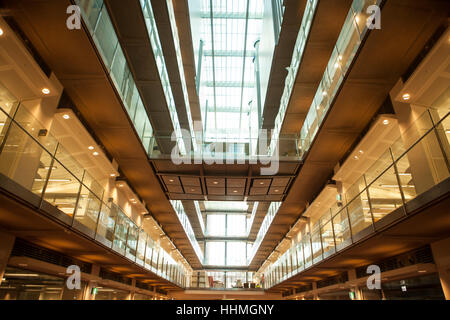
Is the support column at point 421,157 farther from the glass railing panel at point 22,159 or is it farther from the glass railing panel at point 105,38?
the glass railing panel at point 105,38

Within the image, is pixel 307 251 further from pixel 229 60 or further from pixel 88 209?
pixel 229 60

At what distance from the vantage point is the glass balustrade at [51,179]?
486cm

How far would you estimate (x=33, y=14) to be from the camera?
584 cm

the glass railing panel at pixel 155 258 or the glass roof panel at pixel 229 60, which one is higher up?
the glass roof panel at pixel 229 60

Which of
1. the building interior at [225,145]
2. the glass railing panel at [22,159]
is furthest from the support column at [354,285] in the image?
the glass railing panel at [22,159]

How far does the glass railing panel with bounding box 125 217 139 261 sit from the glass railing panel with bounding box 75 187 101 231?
314 centimetres

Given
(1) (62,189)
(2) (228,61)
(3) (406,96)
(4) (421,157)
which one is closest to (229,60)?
(2) (228,61)

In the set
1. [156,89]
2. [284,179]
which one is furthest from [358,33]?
[156,89]

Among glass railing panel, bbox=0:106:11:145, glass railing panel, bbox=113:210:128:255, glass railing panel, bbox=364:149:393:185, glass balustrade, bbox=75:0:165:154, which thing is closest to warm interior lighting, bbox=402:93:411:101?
glass railing panel, bbox=364:149:393:185

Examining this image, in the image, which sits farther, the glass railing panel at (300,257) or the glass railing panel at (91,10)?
the glass railing panel at (300,257)

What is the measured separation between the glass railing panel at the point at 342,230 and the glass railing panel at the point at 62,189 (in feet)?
23.2

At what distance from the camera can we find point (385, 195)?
6.31 meters

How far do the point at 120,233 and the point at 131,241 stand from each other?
1.47m
